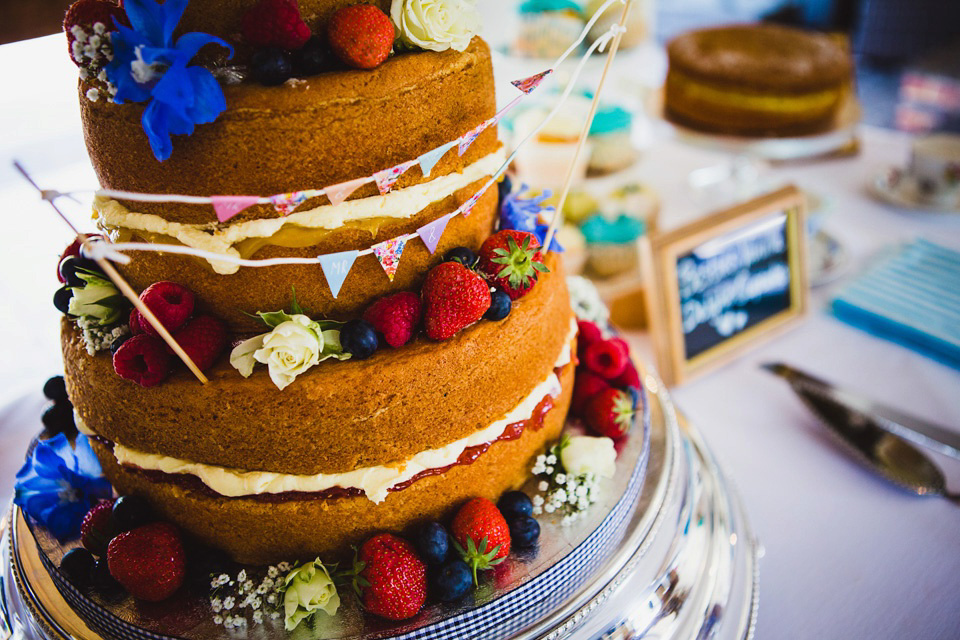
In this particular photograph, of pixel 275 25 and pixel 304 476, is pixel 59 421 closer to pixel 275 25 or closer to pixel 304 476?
pixel 304 476

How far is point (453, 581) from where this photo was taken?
4.50 ft

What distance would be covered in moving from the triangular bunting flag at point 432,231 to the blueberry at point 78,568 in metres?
1.02

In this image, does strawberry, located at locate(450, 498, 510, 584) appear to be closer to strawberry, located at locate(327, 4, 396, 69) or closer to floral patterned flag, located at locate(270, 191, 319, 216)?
floral patterned flag, located at locate(270, 191, 319, 216)

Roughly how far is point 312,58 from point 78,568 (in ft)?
3.90

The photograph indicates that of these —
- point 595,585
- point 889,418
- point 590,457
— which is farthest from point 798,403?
point 595,585

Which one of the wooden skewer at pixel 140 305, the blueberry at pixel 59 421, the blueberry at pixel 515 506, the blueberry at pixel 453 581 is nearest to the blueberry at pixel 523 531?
the blueberry at pixel 515 506

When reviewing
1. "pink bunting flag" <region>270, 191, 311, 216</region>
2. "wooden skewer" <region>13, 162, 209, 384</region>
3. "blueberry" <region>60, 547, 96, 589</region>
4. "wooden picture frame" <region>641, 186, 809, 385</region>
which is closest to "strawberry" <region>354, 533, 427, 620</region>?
"wooden skewer" <region>13, 162, 209, 384</region>

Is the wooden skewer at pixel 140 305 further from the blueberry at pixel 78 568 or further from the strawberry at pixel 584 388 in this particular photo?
the strawberry at pixel 584 388

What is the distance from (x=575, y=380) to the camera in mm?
1917

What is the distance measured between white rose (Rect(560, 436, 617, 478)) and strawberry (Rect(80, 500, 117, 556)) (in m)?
1.06

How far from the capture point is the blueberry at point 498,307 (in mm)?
1440

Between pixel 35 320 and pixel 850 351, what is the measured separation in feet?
11.5

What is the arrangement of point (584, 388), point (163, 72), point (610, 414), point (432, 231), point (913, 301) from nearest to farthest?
Result: point (163, 72), point (432, 231), point (610, 414), point (584, 388), point (913, 301)

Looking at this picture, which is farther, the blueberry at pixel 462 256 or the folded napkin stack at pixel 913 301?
the folded napkin stack at pixel 913 301
